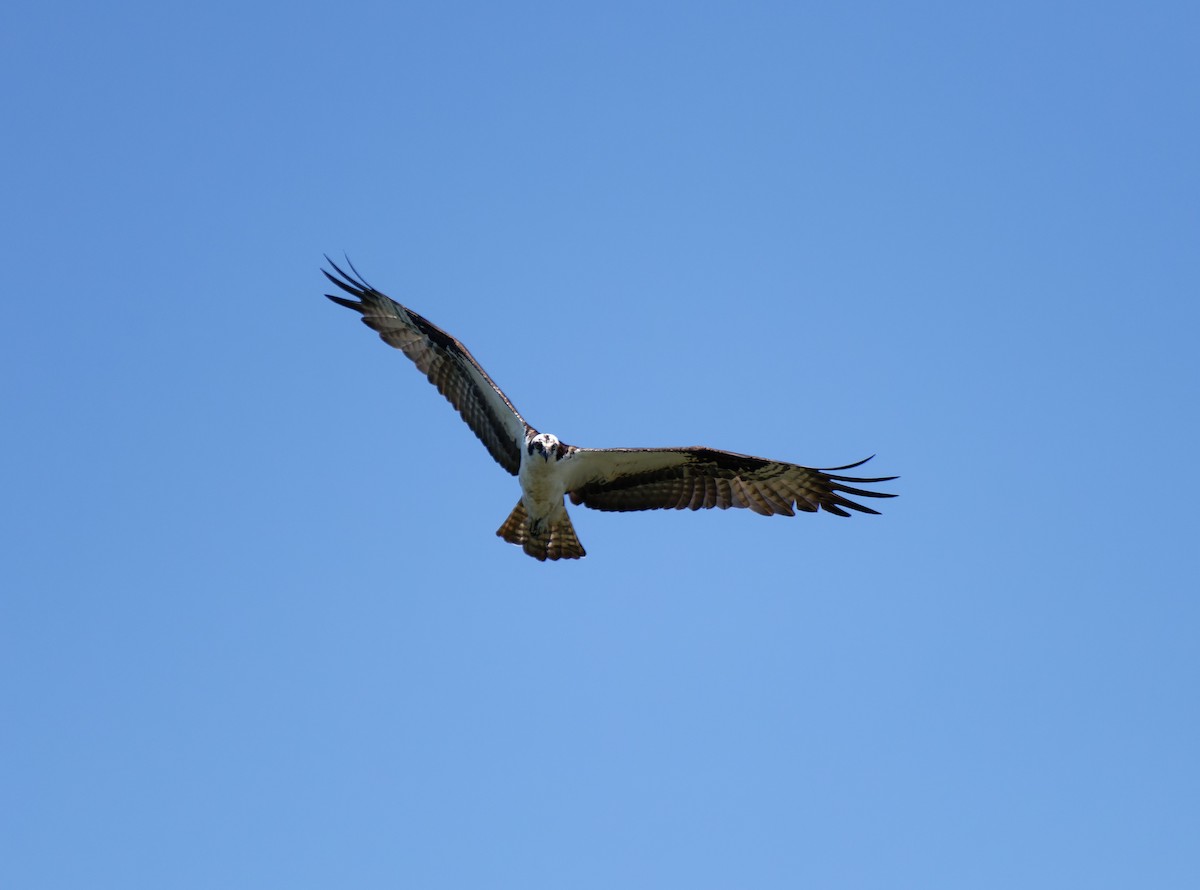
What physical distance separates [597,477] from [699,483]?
108 cm

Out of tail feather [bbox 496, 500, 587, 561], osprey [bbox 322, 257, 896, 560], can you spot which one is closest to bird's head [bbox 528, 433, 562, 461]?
osprey [bbox 322, 257, 896, 560]

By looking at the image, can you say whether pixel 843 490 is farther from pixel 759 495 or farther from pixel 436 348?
pixel 436 348

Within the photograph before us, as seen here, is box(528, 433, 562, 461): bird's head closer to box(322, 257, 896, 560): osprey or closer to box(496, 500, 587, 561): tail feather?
box(322, 257, 896, 560): osprey

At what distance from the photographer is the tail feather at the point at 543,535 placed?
1306cm

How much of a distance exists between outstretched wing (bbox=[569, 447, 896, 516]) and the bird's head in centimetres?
29

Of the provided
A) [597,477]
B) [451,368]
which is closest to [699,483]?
[597,477]

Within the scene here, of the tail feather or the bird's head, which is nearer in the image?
the bird's head

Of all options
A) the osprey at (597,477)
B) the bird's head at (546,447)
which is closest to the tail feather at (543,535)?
the osprey at (597,477)

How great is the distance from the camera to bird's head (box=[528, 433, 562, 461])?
40.4 ft

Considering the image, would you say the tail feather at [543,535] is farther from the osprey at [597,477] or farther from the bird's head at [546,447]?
the bird's head at [546,447]

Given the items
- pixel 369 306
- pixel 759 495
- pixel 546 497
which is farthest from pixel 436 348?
pixel 759 495

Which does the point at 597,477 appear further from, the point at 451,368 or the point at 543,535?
the point at 451,368

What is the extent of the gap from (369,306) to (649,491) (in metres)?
3.93

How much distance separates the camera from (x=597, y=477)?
13.1 m
